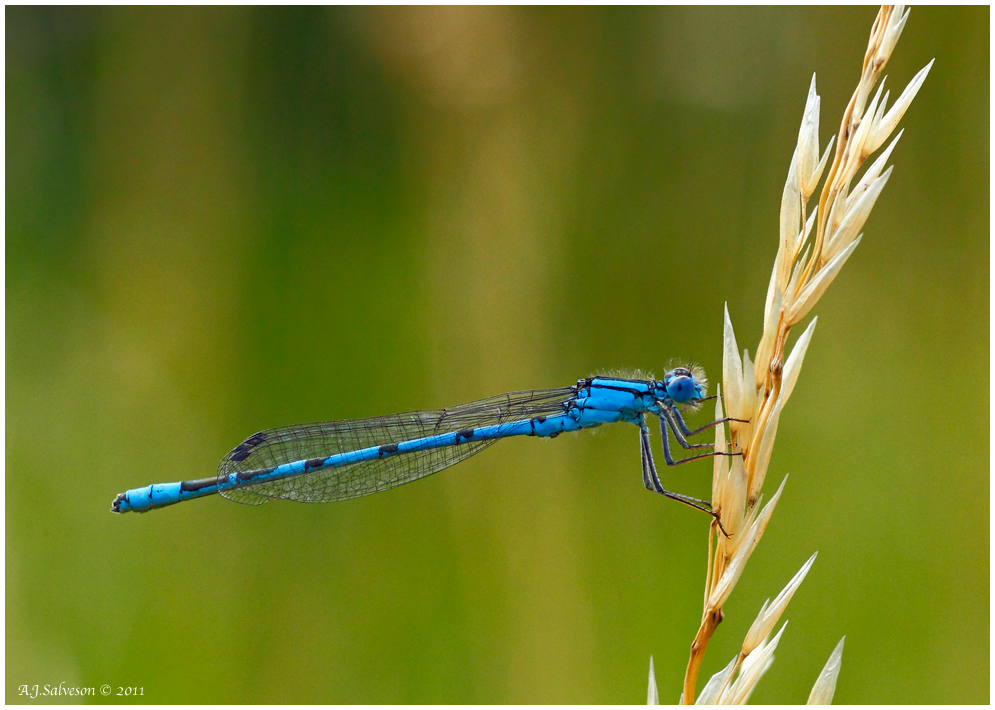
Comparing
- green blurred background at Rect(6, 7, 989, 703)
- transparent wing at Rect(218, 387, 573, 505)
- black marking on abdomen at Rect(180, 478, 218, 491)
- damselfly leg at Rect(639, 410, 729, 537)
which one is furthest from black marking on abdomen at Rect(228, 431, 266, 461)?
damselfly leg at Rect(639, 410, 729, 537)

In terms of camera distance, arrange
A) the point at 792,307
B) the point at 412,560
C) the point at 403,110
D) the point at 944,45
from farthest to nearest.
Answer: the point at 403,110
the point at 944,45
the point at 412,560
the point at 792,307

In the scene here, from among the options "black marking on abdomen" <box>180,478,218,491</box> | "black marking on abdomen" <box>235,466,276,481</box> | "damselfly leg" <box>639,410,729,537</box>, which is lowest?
"black marking on abdomen" <box>180,478,218,491</box>

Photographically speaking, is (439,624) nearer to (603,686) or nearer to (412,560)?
(412,560)

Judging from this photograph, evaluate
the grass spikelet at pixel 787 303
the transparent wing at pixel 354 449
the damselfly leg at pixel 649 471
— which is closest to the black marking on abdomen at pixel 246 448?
the transparent wing at pixel 354 449

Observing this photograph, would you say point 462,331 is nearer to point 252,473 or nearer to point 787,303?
point 252,473

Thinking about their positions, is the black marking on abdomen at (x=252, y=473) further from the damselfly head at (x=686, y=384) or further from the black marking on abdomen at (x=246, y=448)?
the damselfly head at (x=686, y=384)

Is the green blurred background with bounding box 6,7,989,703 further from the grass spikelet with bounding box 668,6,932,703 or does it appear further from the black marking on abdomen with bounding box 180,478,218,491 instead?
the grass spikelet with bounding box 668,6,932,703

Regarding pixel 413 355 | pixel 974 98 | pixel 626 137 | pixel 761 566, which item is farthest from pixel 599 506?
pixel 974 98
